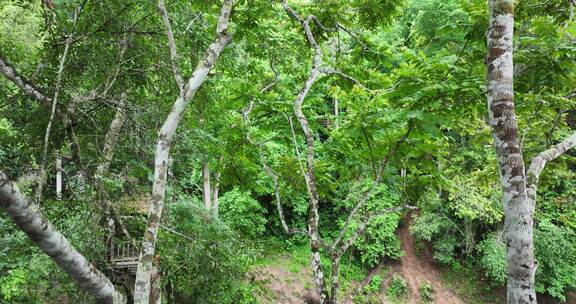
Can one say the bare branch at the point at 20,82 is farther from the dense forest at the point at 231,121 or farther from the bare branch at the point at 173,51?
the bare branch at the point at 173,51

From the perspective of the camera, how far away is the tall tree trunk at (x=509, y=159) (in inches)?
89.5

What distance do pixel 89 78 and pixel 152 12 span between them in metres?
1.19

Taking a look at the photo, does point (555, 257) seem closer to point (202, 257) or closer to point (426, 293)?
point (426, 293)

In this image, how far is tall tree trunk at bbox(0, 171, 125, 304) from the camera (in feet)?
5.46

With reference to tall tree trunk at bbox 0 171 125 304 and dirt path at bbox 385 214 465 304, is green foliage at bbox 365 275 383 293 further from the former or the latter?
tall tree trunk at bbox 0 171 125 304

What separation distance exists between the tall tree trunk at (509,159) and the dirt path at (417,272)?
11.5m

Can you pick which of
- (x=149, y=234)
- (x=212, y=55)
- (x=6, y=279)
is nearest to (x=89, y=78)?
(x=212, y=55)

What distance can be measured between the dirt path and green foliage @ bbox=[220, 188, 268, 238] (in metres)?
5.50

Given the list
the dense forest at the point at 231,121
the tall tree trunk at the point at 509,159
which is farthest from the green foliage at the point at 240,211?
the tall tree trunk at the point at 509,159

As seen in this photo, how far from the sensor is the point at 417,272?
45.1 feet

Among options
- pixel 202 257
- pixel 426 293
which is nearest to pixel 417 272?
pixel 426 293

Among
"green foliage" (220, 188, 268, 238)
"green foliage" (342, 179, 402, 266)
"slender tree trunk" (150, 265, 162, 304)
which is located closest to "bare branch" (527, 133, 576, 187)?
"slender tree trunk" (150, 265, 162, 304)

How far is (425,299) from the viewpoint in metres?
12.8

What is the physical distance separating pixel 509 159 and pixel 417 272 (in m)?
12.6
